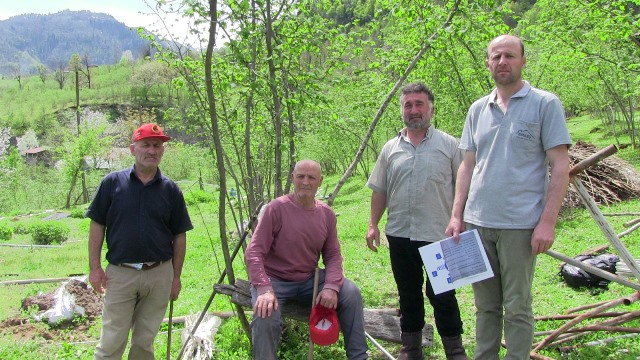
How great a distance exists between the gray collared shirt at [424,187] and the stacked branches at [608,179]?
7.97m

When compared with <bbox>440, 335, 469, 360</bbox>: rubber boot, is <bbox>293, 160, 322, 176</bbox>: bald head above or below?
above

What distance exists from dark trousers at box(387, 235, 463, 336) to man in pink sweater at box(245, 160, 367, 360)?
383 millimetres

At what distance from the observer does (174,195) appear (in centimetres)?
384

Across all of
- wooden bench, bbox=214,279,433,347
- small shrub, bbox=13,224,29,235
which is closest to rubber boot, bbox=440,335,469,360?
wooden bench, bbox=214,279,433,347

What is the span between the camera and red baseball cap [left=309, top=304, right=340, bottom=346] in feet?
11.6

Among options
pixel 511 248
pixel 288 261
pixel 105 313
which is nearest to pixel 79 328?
pixel 105 313

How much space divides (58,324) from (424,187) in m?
5.44

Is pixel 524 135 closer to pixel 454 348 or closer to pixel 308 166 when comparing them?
pixel 308 166

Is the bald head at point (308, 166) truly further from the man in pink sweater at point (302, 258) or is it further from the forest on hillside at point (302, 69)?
the forest on hillside at point (302, 69)

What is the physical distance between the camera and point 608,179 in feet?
36.5

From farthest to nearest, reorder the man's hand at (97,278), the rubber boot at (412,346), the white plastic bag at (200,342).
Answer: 1. the white plastic bag at (200,342)
2. the rubber boot at (412,346)
3. the man's hand at (97,278)

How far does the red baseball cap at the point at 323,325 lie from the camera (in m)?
3.54

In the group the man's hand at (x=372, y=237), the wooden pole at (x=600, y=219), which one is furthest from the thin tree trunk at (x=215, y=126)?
the wooden pole at (x=600, y=219)

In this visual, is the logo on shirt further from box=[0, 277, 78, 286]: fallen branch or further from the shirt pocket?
box=[0, 277, 78, 286]: fallen branch
